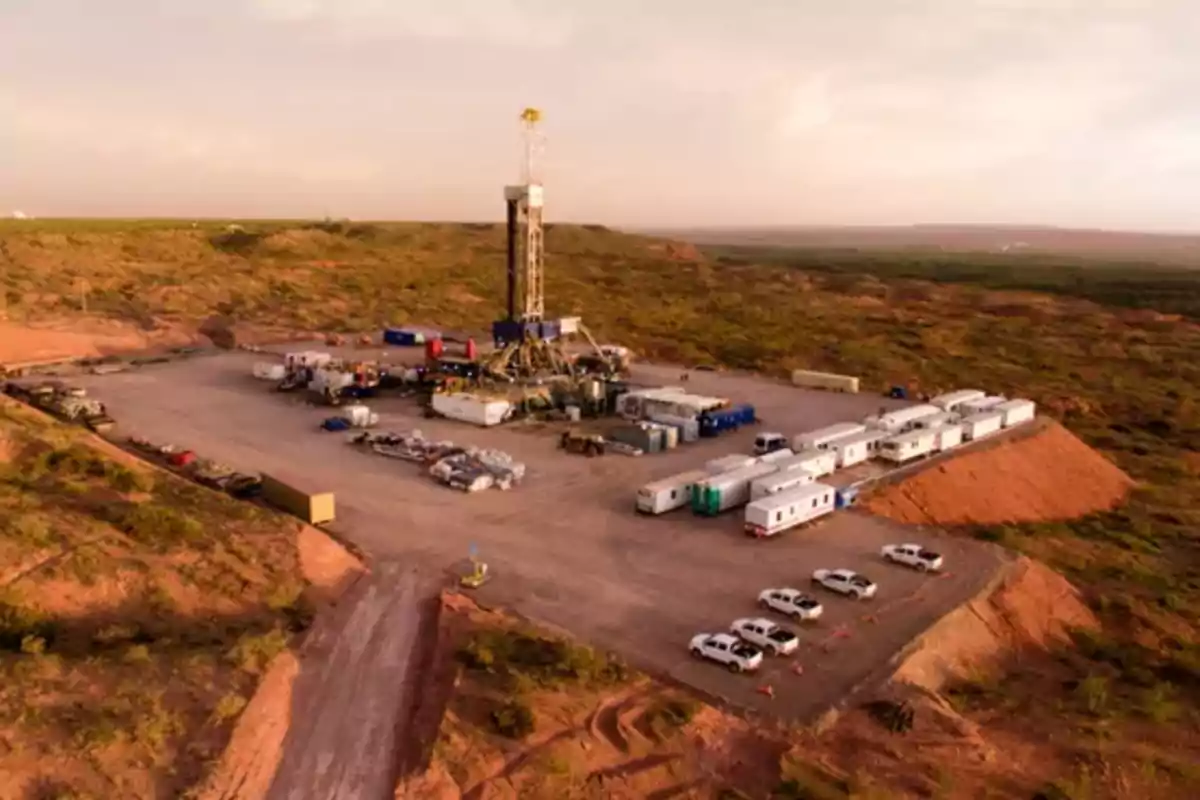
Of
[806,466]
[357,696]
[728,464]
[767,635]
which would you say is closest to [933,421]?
[806,466]

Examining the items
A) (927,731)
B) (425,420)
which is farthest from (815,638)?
(425,420)

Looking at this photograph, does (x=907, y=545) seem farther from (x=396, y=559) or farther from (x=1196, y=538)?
(x=1196, y=538)

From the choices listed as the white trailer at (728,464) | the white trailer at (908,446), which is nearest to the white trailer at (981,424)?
the white trailer at (908,446)

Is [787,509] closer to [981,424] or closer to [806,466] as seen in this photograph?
[806,466]

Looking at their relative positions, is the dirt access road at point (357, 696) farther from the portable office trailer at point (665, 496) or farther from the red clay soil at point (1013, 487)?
the red clay soil at point (1013, 487)

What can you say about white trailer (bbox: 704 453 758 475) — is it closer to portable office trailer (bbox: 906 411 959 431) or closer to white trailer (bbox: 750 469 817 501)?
white trailer (bbox: 750 469 817 501)
